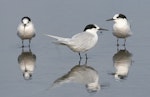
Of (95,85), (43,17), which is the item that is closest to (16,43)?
(43,17)

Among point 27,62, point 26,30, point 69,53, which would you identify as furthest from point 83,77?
point 26,30

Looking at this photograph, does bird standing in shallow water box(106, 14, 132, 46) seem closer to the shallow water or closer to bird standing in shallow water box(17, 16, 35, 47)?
the shallow water

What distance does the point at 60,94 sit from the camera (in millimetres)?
7598

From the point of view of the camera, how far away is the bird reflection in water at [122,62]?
867cm

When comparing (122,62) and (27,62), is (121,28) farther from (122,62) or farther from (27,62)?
(27,62)

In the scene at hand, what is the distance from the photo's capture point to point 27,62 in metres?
9.54

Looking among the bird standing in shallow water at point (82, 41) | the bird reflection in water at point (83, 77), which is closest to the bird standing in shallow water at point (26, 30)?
the bird standing in shallow water at point (82, 41)

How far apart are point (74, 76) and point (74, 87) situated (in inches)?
25.5

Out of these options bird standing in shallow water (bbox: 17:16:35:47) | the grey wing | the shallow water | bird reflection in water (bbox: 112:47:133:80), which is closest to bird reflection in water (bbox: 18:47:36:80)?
the shallow water

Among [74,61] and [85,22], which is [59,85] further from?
[85,22]

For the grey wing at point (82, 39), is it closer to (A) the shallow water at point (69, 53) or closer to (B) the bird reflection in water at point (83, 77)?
(A) the shallow water at point (69, 53)

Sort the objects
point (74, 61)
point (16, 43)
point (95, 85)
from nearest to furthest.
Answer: point (95, 85) → point (74, 61) → point (16, 43)

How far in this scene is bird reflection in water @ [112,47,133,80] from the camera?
341 inches

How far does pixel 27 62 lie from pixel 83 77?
1411 millimetres
